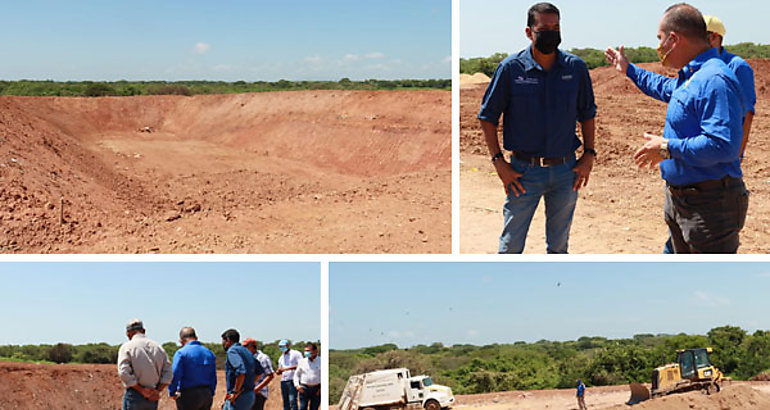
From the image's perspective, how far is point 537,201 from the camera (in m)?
4.46

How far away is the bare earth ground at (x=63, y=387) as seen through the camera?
15297 millimetres

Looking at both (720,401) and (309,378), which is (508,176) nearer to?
(309,378)

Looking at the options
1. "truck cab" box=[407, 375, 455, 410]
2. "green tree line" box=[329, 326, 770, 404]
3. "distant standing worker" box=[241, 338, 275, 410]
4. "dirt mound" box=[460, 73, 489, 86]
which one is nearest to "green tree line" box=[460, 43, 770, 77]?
"dirt mound" box=[460, 73, 489, 86]

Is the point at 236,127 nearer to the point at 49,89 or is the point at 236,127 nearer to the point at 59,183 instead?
the point at 49,89

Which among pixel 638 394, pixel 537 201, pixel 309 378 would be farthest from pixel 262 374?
pixel 638 394

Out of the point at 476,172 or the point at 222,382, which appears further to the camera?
the point at 222,382

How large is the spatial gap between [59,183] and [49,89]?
22.9 metres

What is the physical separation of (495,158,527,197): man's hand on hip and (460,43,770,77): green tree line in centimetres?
1574

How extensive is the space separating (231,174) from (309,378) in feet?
34.7

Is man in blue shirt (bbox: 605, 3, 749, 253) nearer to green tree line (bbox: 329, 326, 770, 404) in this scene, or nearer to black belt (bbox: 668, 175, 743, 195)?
black belt (bbox: 668, 175, 743, 195)

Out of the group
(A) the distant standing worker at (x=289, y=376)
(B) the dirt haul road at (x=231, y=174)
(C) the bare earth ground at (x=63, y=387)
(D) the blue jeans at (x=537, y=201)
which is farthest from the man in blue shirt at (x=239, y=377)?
(C) the bare earth ground at (x=63, y=387)

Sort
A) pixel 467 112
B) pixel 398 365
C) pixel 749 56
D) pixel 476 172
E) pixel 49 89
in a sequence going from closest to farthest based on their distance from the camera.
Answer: pixel 398 365, pixel 476 172, pixel 467 112, pixel 749 56, pixel 49 89

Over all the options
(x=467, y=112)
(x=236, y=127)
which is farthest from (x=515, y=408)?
(x=236, y=127)

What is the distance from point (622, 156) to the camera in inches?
592
